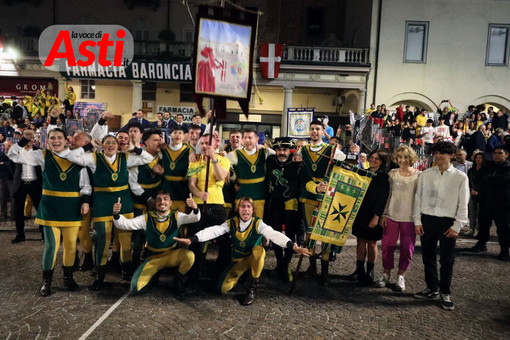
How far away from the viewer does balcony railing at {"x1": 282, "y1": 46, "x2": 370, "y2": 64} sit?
20.3m

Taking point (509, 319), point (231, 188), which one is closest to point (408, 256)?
point (509, 319)

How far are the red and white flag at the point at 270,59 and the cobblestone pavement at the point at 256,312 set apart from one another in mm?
15641

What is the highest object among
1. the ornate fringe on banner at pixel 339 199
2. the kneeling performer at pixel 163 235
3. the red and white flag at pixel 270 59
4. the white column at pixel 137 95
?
the red and white flag at pixel 270 59

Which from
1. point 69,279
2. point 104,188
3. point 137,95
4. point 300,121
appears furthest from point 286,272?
point 137,95

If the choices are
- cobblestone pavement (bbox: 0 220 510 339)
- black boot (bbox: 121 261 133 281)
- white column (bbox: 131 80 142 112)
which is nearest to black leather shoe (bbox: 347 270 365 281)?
cobblestone pavement (bbox: 0 220 510 339)

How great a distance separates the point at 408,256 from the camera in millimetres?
5438

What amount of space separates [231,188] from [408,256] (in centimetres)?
275

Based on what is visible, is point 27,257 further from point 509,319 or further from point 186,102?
point 186,102

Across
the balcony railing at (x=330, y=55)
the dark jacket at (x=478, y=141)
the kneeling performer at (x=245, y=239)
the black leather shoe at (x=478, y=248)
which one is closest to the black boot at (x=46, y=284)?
the kneeling performer at (x=245, y=239)

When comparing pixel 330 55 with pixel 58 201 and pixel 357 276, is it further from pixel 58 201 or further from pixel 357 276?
pixel 58 201

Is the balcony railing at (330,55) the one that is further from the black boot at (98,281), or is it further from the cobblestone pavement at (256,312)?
the black boot at (98,281)

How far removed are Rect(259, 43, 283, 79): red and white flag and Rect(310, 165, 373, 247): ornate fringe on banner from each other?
51.3 feet

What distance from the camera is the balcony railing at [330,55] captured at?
2031cm

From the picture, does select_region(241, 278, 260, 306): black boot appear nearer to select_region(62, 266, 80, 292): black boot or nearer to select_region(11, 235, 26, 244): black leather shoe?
select_region(62, 266, 80, 292): black boot
